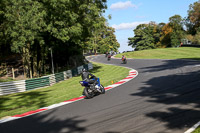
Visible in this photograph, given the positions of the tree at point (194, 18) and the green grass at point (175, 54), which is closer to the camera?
the green grass at point (175, 54)

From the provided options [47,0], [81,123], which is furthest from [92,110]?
[47,0]

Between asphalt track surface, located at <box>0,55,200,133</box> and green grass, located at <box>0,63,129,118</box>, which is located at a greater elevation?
asphalt track surface, located at <box>0,55,200,133</box>

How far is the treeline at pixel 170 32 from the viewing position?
85.7 meters

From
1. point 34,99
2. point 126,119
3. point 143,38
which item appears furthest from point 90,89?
point 143,38

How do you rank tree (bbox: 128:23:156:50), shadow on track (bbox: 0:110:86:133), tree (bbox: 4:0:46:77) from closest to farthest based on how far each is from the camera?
shadow on track (bbox: 0:110:86:133), tree (bbox: 4:0:46:77), tree (bbox: 128:23:156:50)

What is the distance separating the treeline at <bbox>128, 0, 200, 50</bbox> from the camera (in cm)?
8569

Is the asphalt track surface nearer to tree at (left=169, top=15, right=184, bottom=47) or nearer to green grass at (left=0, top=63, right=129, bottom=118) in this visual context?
green grass at (left=0, top=63, right=129, bottom=118)

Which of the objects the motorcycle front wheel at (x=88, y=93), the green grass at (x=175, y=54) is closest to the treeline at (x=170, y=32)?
the green grass at (x=175, y=54)

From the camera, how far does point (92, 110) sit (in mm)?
8633

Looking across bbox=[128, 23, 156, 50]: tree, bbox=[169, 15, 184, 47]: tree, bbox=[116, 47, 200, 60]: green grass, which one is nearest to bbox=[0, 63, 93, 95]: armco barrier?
bbox=[116, 47, 200, 60]: green grass

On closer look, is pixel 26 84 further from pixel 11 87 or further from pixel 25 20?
pixel 25 20

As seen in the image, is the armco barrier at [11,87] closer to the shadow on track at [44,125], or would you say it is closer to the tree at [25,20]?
the tree at [25,20]

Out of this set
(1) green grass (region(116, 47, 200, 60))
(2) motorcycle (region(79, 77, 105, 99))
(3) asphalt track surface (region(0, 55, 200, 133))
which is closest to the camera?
(3) asphalt track surface (region(0, 55, 200, 133))

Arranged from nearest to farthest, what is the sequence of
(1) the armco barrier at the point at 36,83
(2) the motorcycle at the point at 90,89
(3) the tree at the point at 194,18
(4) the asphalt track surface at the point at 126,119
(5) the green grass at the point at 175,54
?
(4) the asphalt track surface at the point at 126,119 → (2) the motorcycle at the point at 90,89 → (1) the armco barrier at the point at 36,83 → (5) the green grass at the point at 175,54 → (3) the tree at the point at 194,18
